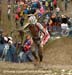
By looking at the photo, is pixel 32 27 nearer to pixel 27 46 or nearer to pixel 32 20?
pixel 32 20

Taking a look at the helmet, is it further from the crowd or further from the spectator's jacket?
the spectator's jacket

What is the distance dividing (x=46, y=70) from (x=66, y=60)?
5.93 meters

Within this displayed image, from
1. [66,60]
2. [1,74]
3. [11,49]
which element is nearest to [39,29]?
[1,74]

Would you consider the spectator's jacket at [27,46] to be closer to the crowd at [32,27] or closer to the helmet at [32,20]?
the crowd at [32,27]

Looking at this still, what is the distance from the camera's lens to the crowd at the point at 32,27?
9.45 m

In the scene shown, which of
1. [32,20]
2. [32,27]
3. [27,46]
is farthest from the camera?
[27,46]

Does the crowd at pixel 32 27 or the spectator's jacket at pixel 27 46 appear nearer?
the crowd at pixel 32 27

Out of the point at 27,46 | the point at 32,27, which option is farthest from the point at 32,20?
the point at 27,46

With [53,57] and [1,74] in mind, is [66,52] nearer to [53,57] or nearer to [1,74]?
[53,57]

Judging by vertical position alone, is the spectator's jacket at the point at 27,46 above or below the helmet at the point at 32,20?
below

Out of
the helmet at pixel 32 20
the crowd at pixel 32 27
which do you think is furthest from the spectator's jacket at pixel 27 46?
the helmet at pixel 32 20

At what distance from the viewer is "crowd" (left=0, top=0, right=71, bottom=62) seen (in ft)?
31.0

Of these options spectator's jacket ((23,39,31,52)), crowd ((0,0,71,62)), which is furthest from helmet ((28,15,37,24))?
spectator's jacket ((23,39,31,52))

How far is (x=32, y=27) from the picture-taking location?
31.0 ft
